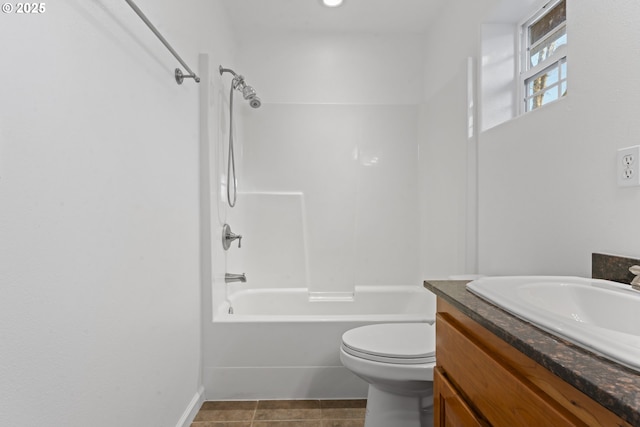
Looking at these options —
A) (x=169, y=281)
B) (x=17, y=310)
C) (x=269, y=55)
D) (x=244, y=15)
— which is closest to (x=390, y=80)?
(x=269, y=55)

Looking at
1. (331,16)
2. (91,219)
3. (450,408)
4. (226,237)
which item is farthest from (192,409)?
(331,16)

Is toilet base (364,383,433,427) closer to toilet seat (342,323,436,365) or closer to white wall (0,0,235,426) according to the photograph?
toilet seat (342,323,436,365)

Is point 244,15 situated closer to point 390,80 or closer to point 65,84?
point 390,80

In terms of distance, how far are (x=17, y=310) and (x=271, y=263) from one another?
6.85 feet

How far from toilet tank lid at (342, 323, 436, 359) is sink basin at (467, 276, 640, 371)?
584 millimetres

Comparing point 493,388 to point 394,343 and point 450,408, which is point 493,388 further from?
point 394,343

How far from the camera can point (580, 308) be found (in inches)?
33.0

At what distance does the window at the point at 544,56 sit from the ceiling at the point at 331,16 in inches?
33.4

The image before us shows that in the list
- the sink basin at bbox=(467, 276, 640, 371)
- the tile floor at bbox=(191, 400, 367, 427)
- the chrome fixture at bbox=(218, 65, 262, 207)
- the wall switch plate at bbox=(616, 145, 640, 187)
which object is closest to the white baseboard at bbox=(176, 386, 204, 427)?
the tile floor at bbox=(191, 400, 367, 427)

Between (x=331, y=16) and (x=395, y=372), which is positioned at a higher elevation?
(x=331, y=16)

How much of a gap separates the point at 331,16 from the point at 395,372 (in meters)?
2.39

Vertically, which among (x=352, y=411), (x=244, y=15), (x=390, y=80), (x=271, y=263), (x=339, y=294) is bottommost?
(x=352, y=411)

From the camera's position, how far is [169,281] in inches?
56.9

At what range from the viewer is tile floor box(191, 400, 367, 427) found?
169 cm
